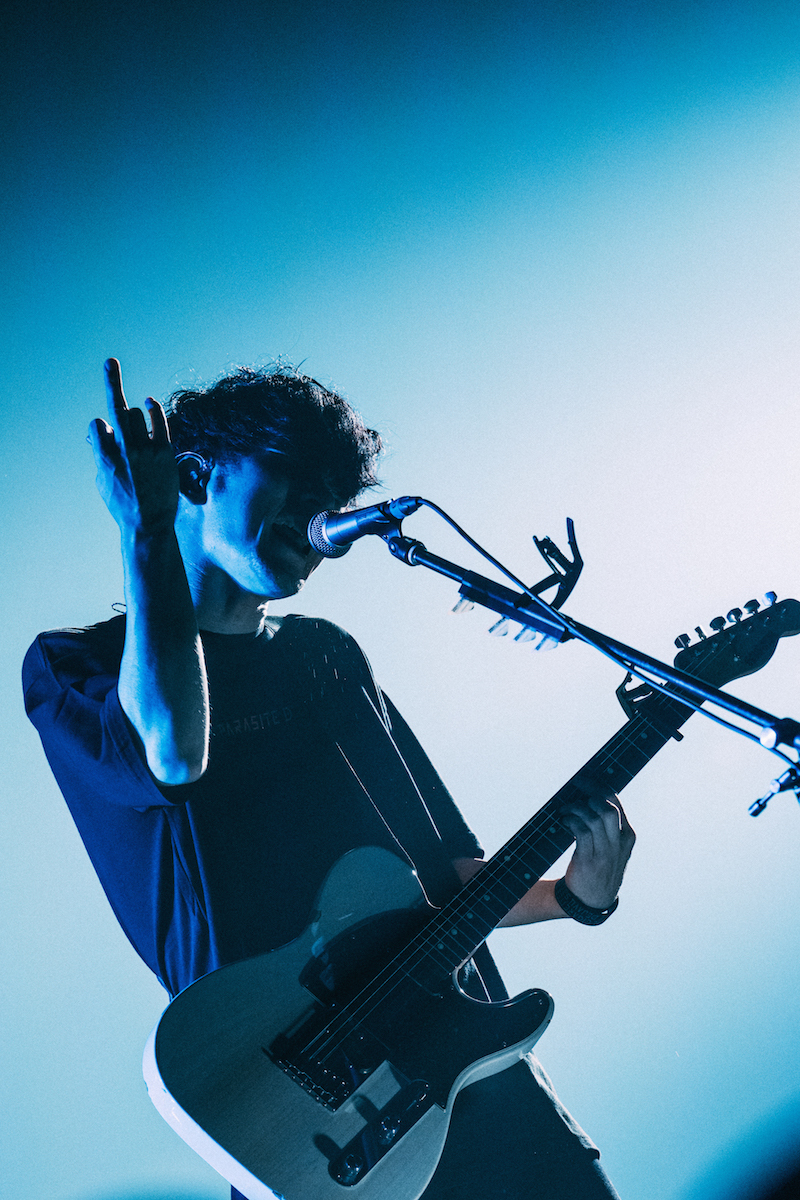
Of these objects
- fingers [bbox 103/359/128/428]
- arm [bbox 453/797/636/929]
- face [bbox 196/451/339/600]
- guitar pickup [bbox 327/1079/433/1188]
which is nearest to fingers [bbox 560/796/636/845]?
arm [bbox 453/797/636/929]

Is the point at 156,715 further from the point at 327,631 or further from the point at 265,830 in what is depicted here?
the point at 327,631

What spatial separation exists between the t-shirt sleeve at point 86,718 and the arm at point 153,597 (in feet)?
0.09

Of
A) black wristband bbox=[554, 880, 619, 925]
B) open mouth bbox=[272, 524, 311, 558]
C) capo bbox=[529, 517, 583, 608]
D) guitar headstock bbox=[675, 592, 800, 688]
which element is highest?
open mouth bbox=[272, 524, 311, 558]

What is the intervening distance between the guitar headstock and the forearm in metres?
1.07

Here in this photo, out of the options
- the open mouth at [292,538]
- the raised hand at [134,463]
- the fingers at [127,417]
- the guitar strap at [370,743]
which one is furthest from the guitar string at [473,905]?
the fingers at [127,417]

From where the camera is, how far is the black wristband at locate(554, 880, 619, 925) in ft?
4.93

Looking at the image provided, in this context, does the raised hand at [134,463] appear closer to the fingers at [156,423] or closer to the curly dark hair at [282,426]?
the fingers at [156,423]

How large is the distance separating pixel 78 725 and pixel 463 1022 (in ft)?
2.57

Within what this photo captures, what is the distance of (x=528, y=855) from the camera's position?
57.9 inches

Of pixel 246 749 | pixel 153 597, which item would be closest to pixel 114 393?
pixel 153 597

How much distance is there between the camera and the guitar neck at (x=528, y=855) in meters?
A: 1.32

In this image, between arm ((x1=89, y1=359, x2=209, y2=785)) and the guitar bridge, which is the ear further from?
the guitar bridge

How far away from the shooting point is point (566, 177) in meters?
2.62

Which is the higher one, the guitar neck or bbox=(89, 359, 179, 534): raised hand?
bbox=(89, 359, 179, 534): raised hand
